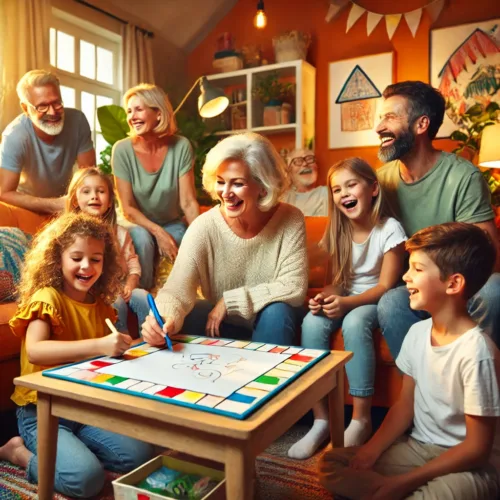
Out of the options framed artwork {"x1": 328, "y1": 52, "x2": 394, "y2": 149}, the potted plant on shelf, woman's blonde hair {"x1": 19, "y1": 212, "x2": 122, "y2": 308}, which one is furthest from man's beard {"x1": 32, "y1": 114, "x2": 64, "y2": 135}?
framed artwork {"x1": 328, "y1": 52, "x2": 394, "y2": 149}

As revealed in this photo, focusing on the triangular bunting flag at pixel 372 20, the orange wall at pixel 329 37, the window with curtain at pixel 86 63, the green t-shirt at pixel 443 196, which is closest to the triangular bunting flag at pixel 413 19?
the orange wall at pixel 329 37

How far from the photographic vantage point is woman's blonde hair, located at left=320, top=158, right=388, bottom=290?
6.02 feet

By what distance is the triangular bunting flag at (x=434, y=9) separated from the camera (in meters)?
3.92

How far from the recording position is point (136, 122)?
99.3 inches

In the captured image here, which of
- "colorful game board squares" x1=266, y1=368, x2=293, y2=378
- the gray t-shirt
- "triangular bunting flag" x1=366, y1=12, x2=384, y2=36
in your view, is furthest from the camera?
"triangular bunting flag" x1=366, y1=12, x2=384, y2=36

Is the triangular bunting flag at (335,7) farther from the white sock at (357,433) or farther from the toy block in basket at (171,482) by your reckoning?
the toy block in basket at (171,482)

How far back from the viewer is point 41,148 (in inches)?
104

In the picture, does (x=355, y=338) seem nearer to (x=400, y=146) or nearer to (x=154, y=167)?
(x=400, y=146)

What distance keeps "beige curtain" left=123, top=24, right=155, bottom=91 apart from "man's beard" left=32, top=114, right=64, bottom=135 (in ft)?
5.93

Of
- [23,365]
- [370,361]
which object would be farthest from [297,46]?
[23,365]

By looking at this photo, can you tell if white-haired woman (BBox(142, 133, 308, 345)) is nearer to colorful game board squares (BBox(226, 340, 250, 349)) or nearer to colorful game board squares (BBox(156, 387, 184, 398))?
colorful game board squares (BBox(226, 340, 250, 349))

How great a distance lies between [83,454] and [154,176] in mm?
1493

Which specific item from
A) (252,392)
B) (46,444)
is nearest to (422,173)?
(252,392)

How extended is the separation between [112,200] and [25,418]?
3.23 feet
